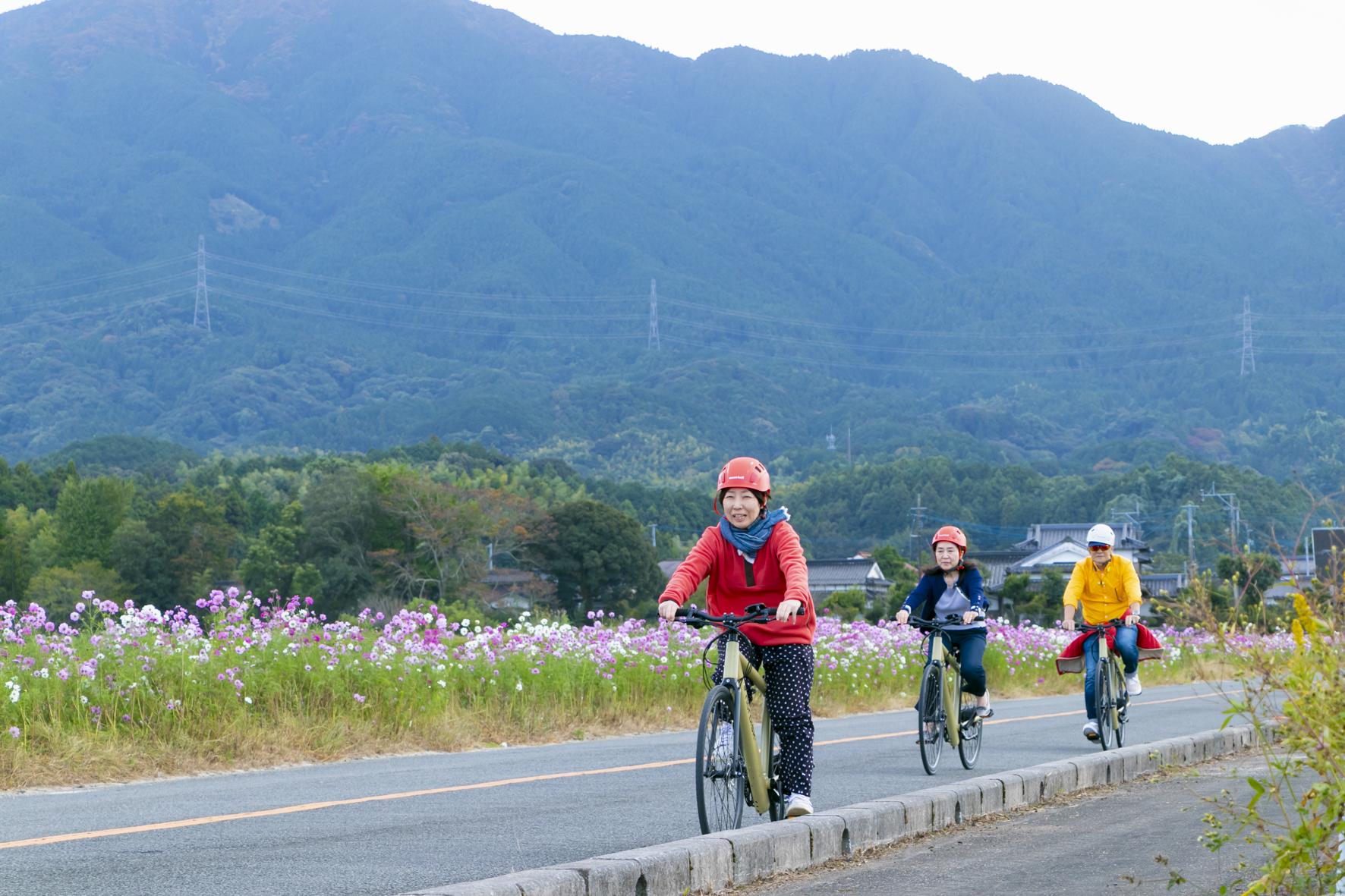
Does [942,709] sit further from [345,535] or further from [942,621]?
[345,535]

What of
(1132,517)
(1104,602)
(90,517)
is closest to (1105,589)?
(1104,602)

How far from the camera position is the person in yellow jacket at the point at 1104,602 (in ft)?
41.1

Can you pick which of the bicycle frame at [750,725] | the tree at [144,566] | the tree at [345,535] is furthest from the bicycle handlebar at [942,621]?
the tree at [144,566]

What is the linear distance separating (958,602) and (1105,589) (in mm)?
1687

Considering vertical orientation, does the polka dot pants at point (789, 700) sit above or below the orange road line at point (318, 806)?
above

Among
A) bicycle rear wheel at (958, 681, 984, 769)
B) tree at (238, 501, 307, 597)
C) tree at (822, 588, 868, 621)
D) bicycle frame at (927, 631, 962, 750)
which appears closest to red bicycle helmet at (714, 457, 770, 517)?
bicycle frame at (927, 631, 962, 750)

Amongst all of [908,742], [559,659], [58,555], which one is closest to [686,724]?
[559,659]

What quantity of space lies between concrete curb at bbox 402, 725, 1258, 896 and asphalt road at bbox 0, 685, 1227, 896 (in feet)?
2.04

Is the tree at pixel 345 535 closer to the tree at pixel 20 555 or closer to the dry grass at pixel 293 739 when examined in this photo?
the tree at pixel 20 555

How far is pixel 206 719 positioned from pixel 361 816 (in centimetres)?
361

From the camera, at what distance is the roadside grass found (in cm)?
1070

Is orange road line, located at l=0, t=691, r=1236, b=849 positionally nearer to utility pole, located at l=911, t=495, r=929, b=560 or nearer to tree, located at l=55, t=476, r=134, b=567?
tree, located at l=55, t=476, r=134, b=567

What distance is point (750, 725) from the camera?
7262mm

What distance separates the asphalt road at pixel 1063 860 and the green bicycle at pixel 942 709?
1.38 m
